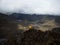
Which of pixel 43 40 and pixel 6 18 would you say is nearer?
pixel 43 40

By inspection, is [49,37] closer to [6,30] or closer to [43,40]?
[43,40]

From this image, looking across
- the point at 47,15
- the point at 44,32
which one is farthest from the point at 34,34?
the point at 47,15

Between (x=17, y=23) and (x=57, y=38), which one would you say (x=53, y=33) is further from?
(x=17, y=23)

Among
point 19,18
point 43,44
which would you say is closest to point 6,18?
point 19,18

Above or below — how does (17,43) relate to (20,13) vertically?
below

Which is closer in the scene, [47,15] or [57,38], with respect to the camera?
[57,38]

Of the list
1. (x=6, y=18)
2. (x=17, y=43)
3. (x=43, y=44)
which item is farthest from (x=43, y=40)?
(x=6, y=18)

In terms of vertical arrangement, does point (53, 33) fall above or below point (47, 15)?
below
